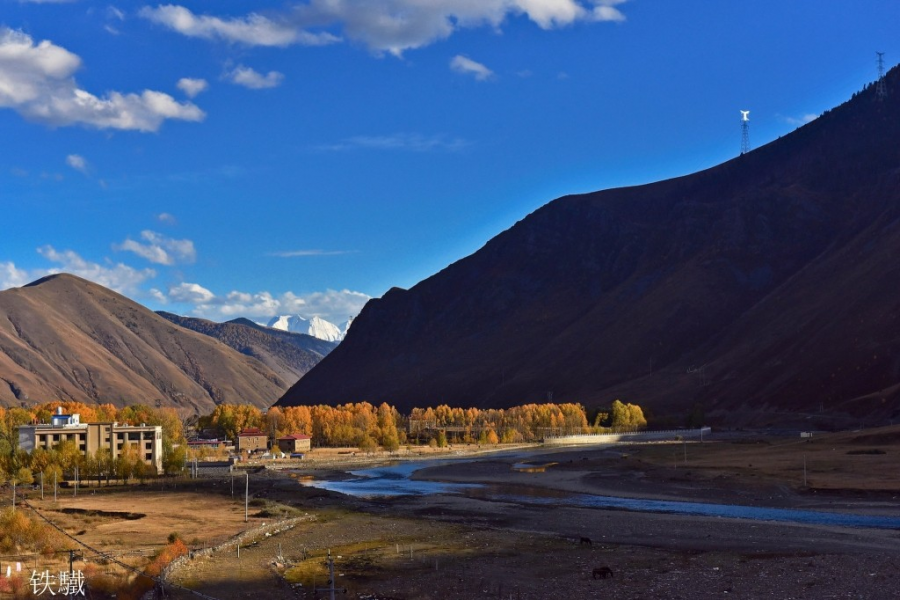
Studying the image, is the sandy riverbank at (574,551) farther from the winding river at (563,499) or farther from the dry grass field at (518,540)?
the winding river at (563,499)

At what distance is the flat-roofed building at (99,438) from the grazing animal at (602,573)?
9234 cm

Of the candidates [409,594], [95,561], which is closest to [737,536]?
[409,594]

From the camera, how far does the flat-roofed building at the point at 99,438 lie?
4993 inches

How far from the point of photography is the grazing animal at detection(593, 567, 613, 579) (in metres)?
46.1

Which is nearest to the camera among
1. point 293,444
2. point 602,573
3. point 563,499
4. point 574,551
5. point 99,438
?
point 602,573

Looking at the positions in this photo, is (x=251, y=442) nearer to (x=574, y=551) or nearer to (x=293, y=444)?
(x=293, y=444)

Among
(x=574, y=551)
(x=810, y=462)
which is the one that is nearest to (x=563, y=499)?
(x=810, y=462)

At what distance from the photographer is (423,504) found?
85.4m

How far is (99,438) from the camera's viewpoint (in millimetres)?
128125

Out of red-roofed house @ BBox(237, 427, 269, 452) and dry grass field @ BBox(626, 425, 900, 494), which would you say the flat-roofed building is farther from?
dry grass field @ BBox(626, 425, 900, 494)

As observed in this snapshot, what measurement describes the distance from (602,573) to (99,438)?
98822mm

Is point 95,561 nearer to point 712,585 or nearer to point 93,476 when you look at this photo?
point 712,585

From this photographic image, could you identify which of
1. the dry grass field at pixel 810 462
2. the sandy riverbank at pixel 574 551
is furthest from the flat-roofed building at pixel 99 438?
the dry grass field at pixel 810 462

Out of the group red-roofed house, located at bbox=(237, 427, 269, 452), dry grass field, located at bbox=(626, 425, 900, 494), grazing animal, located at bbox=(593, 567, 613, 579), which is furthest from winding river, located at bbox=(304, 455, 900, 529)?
red-roofed house, located at bbox=(237, 427, 269, 452)
